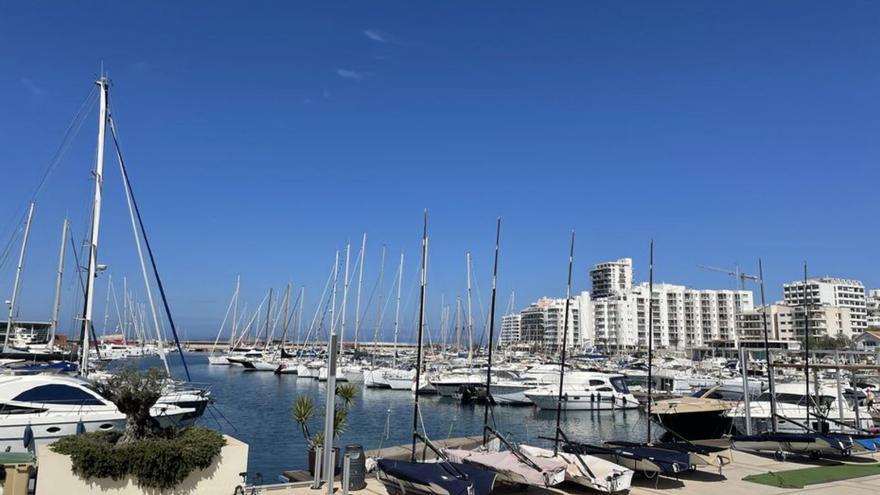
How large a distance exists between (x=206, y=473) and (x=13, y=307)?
50.0 m

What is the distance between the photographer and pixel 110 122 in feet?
99.2

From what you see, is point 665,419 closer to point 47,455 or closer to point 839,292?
point 47,455

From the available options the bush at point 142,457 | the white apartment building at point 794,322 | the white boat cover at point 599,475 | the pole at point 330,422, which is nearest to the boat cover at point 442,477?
the pole at point 330,422

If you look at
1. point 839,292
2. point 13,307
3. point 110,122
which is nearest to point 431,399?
point 13,307

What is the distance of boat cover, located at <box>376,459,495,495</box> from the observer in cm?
1295

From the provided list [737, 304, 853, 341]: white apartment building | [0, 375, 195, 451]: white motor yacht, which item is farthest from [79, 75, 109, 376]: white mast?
[737, 304, 853, 341]: white apartment building

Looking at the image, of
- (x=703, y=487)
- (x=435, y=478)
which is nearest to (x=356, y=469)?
(x=435, y=478)

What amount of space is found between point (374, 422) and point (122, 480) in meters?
35.8

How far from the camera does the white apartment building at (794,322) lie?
585 ft

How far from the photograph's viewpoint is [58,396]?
2211 cm

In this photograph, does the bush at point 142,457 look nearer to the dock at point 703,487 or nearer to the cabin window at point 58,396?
the dock at point 703,487

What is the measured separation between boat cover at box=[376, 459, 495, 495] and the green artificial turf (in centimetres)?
767

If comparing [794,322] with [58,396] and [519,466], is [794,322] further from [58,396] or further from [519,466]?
[58,396]

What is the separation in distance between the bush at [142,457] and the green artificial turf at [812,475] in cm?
1339
